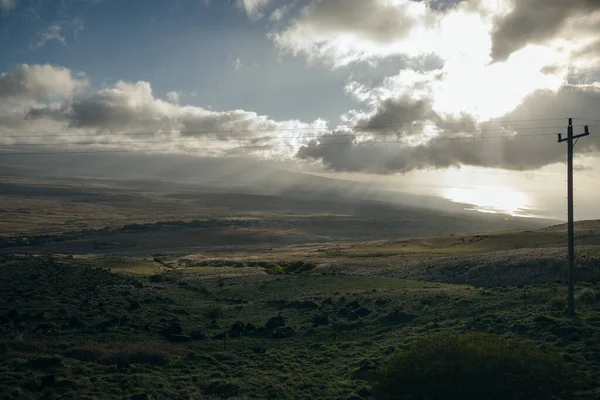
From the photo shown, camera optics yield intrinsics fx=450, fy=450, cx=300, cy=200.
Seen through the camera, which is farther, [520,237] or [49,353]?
[520,237]

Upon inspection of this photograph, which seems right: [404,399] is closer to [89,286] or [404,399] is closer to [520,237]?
[89,286]

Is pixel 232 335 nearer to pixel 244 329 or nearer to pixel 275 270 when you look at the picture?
pixel 244 329

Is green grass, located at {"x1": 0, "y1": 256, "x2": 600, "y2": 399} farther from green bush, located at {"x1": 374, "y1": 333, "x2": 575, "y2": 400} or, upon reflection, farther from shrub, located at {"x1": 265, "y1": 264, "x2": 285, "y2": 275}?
shrub, located at {"x1": 265, "y1": 264, "x2": 285, "y2": 275}

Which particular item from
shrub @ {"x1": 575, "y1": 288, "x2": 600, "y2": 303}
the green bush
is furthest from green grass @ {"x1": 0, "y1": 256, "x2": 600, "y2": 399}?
the green bush

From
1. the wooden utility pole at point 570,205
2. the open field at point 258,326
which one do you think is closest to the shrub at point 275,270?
the open field at point 258,326

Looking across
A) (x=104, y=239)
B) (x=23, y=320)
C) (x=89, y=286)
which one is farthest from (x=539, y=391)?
(x=104, y=239)

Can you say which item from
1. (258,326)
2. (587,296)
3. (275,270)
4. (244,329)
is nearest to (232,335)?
(244,329)

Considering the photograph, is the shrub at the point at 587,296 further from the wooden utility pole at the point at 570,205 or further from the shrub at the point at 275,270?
the shrub at the point at 275,270
